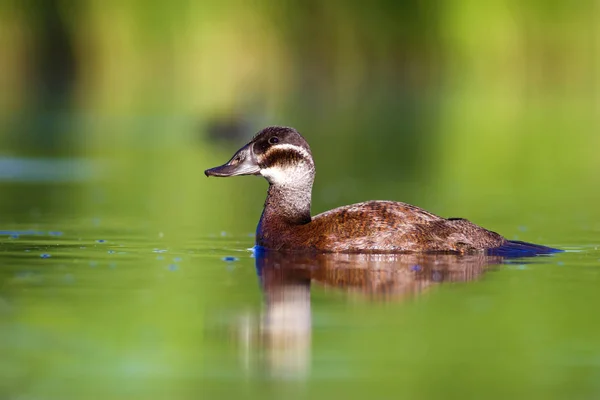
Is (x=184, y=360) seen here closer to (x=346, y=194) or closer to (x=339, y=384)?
(x=339, y=384)

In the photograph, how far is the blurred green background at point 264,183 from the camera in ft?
20.1

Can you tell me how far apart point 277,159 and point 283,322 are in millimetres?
3442

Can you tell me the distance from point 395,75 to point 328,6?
768cm

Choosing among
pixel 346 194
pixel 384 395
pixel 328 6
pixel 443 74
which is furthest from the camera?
pixel 443 74

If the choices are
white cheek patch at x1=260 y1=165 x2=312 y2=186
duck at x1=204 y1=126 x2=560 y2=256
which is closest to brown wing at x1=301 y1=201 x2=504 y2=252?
duck at x1=204 y1=126 x2=560 y2=256

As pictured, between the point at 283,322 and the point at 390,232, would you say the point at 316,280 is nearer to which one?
the point at 390,232

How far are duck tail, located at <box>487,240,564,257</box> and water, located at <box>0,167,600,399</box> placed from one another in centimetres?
16

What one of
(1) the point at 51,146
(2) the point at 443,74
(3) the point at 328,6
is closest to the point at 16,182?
(1) the point at 51,146

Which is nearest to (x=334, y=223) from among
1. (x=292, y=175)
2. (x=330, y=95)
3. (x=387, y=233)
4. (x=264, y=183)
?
(x=387, y=233)

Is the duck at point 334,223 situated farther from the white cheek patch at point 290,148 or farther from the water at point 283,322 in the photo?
the water at point 283,322

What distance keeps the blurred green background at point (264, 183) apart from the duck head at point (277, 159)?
688 mm

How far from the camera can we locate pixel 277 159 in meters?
10.2

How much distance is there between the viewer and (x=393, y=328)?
6738mm

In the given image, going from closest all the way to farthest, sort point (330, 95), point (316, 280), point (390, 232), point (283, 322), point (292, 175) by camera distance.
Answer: point (283, 322)
point (316, 280)
point (390, 232)
point (292, 175)
point (330, 95)
